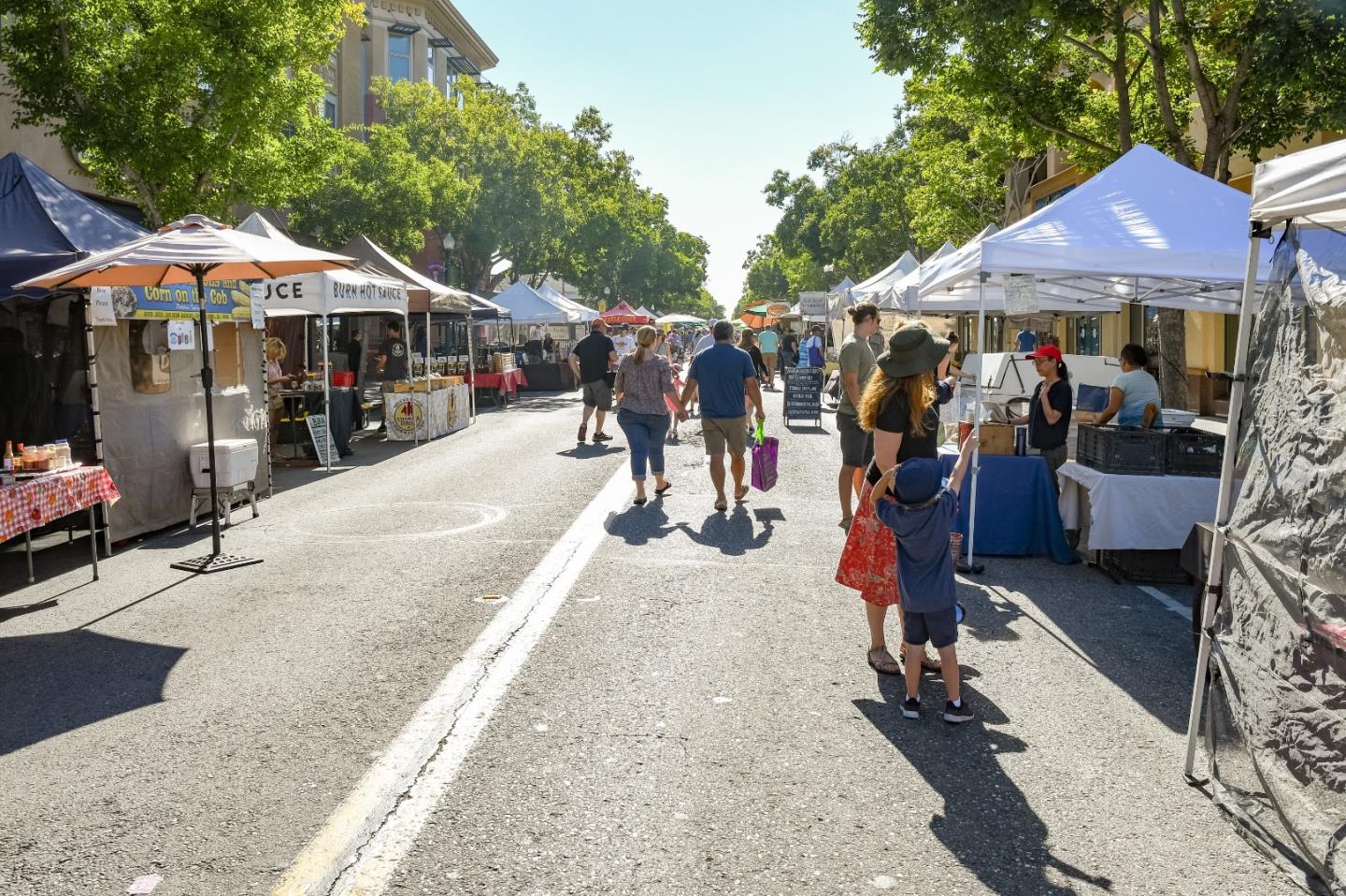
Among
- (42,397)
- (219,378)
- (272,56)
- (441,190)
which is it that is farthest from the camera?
(441,190)

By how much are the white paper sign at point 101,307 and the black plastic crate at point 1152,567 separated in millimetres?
8177

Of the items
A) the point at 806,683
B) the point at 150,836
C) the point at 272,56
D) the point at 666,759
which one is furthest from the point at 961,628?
the point at 272,56

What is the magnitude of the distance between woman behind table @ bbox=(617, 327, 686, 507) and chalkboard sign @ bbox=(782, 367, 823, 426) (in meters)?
8.70

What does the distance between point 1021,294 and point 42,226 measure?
7976 millimetres

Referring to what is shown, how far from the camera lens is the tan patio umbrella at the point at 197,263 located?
816 cm

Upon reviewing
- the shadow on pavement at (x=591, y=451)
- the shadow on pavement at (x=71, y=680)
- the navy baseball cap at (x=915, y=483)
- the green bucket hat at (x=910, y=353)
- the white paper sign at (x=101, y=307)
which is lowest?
the shadow on pavement at (x=71, y=680)

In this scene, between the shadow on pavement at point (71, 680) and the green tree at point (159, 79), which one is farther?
the green tree at point (159, 79)

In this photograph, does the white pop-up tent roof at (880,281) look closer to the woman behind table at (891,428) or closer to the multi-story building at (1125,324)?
the multi-story building at (1125,324)

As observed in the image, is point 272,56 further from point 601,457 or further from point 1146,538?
point 1146,538

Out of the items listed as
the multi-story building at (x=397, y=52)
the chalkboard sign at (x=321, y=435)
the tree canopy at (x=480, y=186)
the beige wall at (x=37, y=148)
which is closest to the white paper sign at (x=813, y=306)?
the tree canopy at (x=480, y=186)

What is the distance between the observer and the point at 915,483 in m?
5.20

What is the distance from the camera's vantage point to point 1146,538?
8195 millimetres

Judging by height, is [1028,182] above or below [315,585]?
above

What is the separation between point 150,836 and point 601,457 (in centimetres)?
1175
